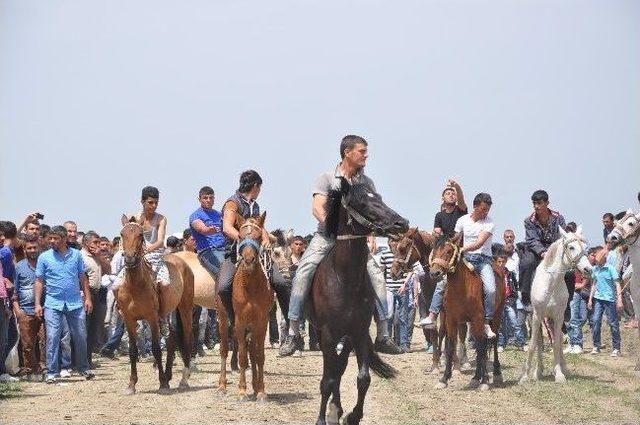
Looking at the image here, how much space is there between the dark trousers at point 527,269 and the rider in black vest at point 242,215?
548 cm

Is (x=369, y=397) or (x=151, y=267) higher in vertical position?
(x=151, y=267)

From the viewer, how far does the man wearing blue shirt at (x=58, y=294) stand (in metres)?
18.6

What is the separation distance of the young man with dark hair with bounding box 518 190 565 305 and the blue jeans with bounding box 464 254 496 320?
164 cm

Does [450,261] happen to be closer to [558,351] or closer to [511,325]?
[558,351]

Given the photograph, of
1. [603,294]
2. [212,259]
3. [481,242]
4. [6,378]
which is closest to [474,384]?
[481,242]

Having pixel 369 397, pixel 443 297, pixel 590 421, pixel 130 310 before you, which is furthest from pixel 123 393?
pixel 590 421

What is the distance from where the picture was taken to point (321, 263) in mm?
12102

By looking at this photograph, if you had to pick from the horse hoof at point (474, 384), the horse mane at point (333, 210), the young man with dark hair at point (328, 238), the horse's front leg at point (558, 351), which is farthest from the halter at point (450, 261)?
the horse mane at point (333, 210)

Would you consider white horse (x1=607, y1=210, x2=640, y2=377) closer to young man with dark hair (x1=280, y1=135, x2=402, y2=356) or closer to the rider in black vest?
the rider in black vest

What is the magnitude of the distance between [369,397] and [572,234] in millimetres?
4861

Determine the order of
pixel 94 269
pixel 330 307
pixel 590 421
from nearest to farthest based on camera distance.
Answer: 1. pixel 330 307
2. pixel 590 421
3. pixel 94 269

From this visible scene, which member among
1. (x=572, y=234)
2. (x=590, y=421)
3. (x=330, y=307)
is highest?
(x=572, y=234)

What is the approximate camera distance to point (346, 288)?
11.7m

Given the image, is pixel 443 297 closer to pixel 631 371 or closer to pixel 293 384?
pixel 293 384
